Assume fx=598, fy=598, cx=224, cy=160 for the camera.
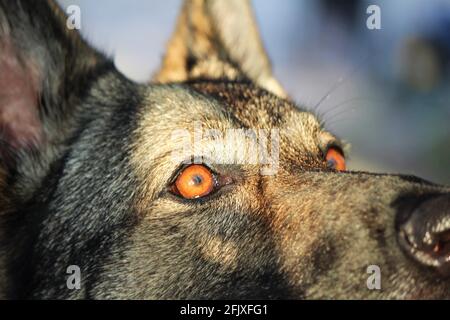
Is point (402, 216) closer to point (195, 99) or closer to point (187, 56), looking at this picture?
point (195, 99)

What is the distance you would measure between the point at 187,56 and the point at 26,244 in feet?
7.04

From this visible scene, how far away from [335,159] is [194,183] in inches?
45.5

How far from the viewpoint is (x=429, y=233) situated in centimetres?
229

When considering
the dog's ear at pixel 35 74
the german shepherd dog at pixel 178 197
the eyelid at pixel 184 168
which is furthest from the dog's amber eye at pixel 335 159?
the dog's ear at pixel 35 74

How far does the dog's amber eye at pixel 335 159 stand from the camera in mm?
3650

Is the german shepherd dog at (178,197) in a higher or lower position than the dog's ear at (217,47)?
lower

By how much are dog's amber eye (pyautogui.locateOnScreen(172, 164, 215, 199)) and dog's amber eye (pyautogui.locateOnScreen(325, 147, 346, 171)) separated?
38.5 inches

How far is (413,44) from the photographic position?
7656 millimetres

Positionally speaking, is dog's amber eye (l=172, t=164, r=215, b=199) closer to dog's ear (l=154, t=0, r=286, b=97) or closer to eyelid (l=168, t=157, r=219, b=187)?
eyelid (l=168, t=157, r=219, b=187)

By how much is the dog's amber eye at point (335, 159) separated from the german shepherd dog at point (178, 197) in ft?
0.05
